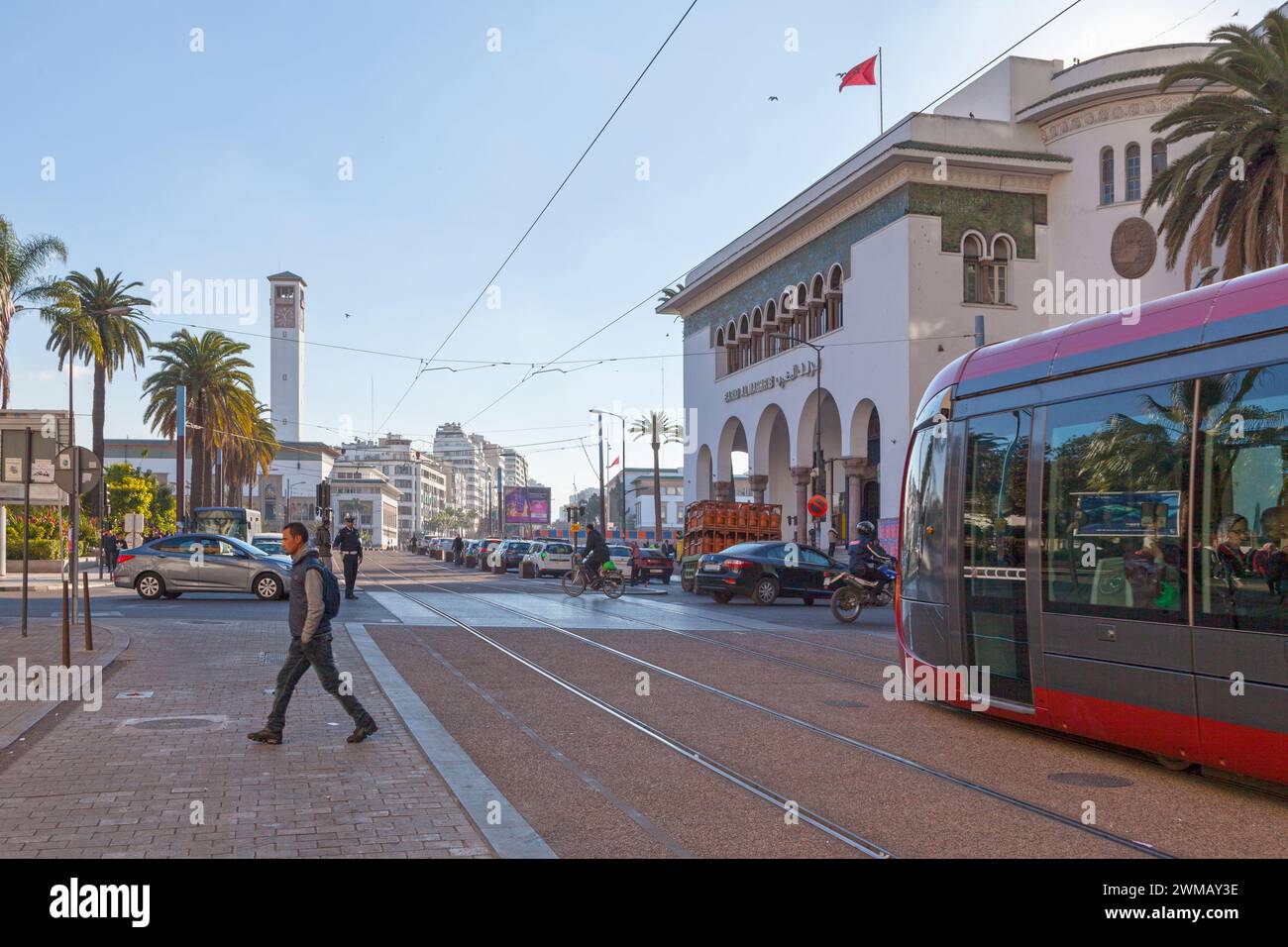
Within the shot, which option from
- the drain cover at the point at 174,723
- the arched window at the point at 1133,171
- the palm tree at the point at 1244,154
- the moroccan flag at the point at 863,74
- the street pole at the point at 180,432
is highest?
the moroccan flag at the point at 863,74

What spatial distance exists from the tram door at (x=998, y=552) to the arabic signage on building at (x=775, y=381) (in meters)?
37.3

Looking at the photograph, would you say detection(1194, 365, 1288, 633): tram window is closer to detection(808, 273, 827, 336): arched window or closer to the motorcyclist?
the motorcyclist

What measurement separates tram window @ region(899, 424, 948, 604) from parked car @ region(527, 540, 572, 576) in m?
37.3

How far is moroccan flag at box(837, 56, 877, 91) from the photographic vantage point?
39031mm

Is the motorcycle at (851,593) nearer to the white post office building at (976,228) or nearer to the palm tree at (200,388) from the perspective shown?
the white post office building at (976,228)

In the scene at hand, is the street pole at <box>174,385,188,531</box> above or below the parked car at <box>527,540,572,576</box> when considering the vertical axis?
above

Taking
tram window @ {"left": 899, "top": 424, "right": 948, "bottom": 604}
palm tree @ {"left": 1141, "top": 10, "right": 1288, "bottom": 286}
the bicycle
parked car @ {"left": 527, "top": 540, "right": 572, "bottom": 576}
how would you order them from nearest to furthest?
tram window @ {"left": 899, "top": 424, "right": 948, "bottom": 604}
palm tree @ {"left": 1141, "top": 10, "right": 1288, "bottom": 286}
the bicycle
parked car @ {"left": 527, "top": 540, "right": 572, "bottom": 576}

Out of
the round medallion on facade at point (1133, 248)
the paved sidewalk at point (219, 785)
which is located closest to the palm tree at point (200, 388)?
the round medallion on facade at point (1133, 248)

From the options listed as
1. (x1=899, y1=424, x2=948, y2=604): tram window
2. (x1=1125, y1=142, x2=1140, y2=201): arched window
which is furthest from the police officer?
(x1=1125, y1=142, x2=1140, y2=201): arched window

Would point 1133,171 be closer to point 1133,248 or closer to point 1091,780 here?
point 1133,248

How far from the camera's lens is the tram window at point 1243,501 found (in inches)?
284

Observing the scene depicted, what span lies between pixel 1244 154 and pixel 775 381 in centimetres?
2776
